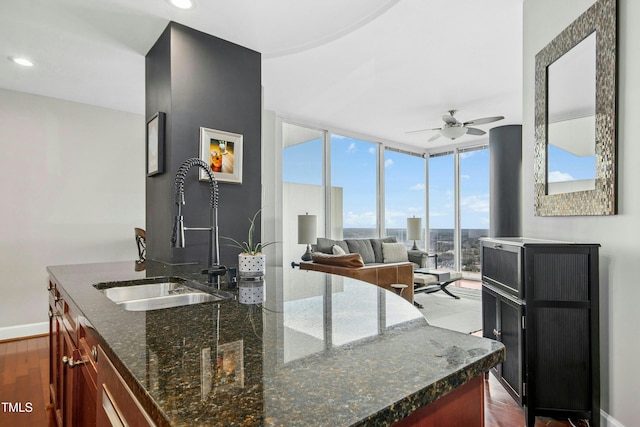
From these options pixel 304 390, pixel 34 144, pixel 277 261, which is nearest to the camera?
pixel 304 390

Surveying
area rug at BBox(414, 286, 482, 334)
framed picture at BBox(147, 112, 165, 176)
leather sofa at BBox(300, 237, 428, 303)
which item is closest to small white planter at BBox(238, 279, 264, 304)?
framed picture at BBox(147, 112, 165, 176)

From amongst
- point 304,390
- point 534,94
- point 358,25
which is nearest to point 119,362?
point 304,390

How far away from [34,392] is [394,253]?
16.8 feet

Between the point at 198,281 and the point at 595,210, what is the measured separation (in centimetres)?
207

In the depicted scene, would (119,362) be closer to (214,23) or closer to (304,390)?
(304,390)

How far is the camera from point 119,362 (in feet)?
2.44

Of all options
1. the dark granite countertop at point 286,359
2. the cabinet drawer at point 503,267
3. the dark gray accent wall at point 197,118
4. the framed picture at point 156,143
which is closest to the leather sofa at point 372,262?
the dark gray accent wall at point 197,118

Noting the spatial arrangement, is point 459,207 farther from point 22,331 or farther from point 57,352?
point 22,331

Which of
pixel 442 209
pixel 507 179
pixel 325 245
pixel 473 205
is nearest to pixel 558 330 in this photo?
pixel 325 245

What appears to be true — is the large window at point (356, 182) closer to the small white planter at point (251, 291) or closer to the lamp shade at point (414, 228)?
the lamp shade at point (414, 228)

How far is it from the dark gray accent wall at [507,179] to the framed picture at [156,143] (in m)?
5.25

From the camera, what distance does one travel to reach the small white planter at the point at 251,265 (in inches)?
64.1

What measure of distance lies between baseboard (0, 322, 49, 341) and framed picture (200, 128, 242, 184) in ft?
9.79

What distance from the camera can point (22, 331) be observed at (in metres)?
3.79
